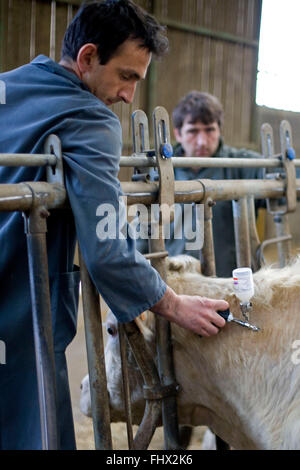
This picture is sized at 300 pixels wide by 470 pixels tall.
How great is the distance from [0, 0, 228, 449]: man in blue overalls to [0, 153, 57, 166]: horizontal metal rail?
0.15 feet

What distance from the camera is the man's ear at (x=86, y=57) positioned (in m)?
1.59

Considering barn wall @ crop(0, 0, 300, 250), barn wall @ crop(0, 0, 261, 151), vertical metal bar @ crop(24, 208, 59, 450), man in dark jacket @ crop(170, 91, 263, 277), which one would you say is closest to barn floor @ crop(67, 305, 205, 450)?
man in dark jacket @ crop(170, 91, 263, 277)

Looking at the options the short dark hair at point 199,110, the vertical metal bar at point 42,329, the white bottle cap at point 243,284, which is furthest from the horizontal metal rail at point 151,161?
the short dark hair at point 199,110

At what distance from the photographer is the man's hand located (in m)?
1.54

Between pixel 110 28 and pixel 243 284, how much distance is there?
2.97ft

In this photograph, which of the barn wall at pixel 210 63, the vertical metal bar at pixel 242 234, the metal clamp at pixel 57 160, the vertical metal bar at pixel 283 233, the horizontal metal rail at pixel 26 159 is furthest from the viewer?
the barn wall at pixel 210 63

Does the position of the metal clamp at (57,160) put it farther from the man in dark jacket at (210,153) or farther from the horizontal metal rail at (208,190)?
the man in dark jacket at (210,153)

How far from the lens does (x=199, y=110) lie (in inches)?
124

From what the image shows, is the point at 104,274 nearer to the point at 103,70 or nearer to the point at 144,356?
the point at 144,356

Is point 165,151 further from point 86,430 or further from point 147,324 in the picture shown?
point 86,430

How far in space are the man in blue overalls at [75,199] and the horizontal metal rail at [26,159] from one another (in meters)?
0.05

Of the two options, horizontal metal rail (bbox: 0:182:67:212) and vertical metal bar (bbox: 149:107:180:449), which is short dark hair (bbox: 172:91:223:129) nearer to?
vertical metal bar (bbox: 149:107:180:449)

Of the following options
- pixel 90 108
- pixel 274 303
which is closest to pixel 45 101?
pixel 90 108

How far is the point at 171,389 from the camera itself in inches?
69.5
